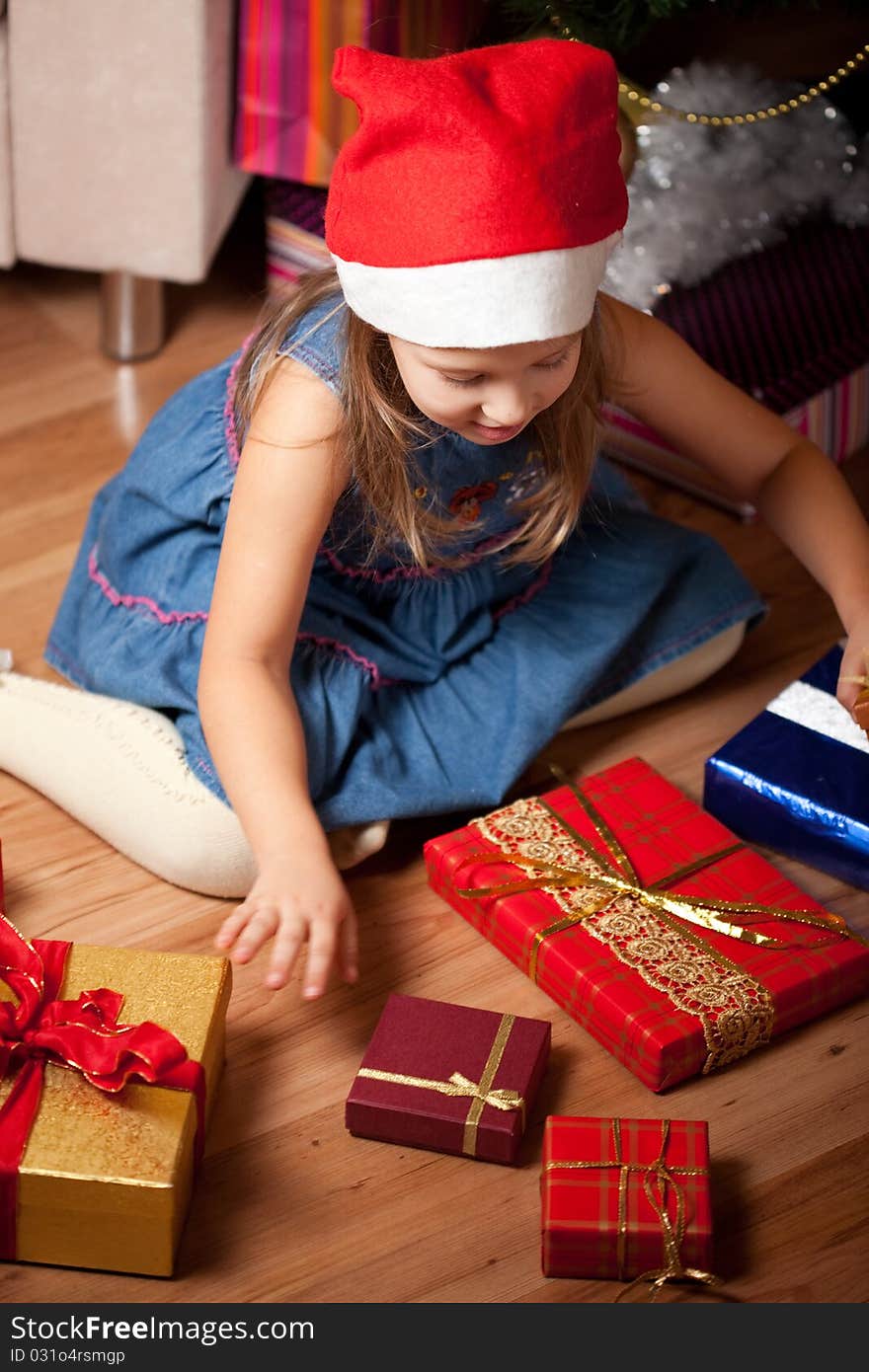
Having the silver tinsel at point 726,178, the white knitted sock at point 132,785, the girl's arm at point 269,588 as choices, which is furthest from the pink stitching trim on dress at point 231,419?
the silver tinsel at point 726,178

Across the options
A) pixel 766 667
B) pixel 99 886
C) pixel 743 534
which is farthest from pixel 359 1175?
pixel 743 534

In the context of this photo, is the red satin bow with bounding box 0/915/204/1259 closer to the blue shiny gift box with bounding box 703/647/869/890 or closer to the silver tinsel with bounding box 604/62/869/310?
the blue shiny gift box with bounding box 703/647/869/890

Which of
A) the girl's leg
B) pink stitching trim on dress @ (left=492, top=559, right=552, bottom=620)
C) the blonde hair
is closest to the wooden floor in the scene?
the girl's leg

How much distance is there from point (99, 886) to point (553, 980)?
1.19 feet

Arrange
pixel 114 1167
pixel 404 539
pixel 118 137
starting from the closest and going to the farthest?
1. pixel 114 1167
2. pixel 404 539
3. pixel 118 137

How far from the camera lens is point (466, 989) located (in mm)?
1215

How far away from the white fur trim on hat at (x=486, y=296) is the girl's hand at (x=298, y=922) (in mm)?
345

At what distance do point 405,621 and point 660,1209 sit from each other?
1.78 feet

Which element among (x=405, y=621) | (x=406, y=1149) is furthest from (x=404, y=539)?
(x=406, y=1149)

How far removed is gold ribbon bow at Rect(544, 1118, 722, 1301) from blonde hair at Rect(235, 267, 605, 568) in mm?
453

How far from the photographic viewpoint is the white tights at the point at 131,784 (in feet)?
4.11

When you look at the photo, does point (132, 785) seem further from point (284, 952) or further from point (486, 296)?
point (486, 296)

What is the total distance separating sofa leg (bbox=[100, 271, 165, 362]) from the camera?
1.82 m

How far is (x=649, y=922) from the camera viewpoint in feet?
3.92
